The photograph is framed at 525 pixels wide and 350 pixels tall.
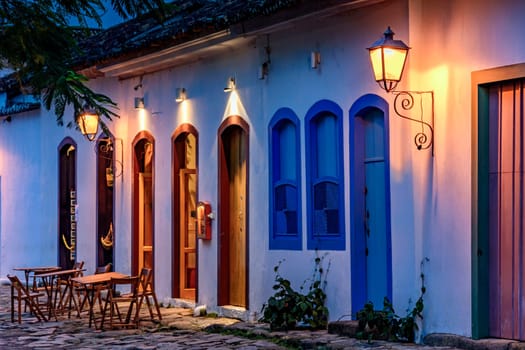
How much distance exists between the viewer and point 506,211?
10164 mm

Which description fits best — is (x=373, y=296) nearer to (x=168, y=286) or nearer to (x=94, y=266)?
(x=168, y=286)

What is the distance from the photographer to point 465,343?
10.2 meters

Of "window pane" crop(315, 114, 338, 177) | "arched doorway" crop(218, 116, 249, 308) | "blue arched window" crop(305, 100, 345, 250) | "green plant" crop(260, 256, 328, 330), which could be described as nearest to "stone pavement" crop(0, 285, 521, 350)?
"green plant" crop(260, 256, 328, 330)

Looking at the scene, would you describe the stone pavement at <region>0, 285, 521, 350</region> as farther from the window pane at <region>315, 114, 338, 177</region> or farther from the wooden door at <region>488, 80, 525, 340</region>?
the window pane at <region>315, 114, 338, 177</region>

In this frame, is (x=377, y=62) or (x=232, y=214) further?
(x=232, y=214)

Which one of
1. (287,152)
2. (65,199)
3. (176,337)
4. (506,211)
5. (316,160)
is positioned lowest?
(176,337)

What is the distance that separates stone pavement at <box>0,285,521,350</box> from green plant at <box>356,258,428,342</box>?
0.21 meters

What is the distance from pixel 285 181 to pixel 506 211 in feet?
12.7

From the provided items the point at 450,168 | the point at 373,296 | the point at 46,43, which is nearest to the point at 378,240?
the point at 373,296

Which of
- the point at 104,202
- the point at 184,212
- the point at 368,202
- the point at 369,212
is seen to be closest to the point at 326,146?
the point at 368,202

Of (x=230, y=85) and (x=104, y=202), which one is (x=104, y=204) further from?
(x=230, y=85)

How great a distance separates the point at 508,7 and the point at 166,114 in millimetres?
7866

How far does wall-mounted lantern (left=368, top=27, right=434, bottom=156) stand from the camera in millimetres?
10633

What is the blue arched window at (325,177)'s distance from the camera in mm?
12234
